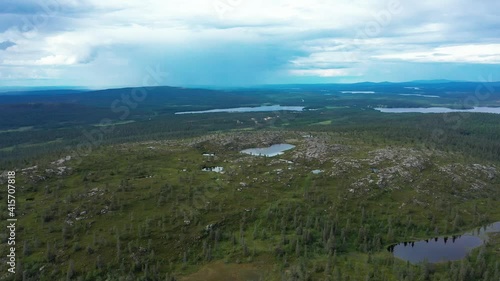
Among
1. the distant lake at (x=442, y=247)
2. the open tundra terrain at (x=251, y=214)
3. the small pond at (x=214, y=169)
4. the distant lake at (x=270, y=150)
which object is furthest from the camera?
the distant lake at (x=270, y=150)

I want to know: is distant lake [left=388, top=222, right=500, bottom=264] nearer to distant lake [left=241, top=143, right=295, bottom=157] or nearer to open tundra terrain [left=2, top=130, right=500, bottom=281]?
open tundra terrain [left=2, top=130, right=500, bottom=281]

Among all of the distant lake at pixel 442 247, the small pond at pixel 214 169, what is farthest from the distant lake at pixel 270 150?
the distant lake at pixel 442 247

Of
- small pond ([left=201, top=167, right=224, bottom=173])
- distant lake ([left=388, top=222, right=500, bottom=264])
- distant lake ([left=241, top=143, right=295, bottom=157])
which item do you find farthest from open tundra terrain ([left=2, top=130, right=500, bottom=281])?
distant lake ([left=241, top=143, right=295, bottom=157])

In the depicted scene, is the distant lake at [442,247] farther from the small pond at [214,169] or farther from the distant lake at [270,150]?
the distant lake at [270,150]

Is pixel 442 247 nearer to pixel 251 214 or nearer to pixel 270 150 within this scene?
pixel 251 214

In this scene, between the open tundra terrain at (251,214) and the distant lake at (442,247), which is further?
the distant lake at (442,247)

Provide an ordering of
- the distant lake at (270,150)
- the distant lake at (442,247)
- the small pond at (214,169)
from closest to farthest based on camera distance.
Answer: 1. the distant lake at (442,247)
2. the small pond at (214,169)
3. the distant lake at (270,150)

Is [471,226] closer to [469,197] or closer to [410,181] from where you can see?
[469,197]

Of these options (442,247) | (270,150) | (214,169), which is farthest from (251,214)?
(270,150)
